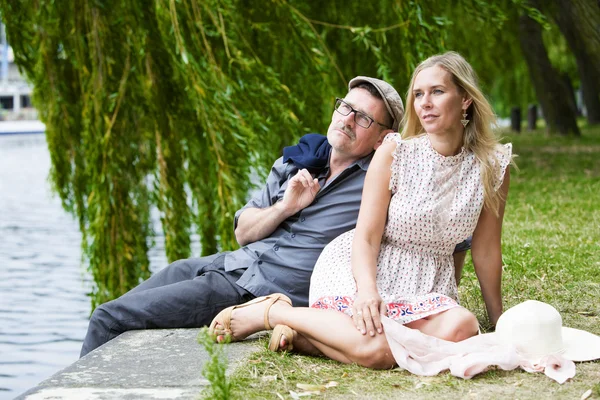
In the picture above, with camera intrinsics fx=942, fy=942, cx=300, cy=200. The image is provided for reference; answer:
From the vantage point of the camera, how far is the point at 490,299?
3830 millimetres

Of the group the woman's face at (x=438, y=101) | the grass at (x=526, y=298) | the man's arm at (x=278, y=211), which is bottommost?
the grass at (x=526, y=298)

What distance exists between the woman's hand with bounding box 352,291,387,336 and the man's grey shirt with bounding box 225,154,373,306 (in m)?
0.59

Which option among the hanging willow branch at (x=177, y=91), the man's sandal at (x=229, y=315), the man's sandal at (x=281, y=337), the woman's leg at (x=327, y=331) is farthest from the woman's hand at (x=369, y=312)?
the hanging willow branch at (x=177, y=91)

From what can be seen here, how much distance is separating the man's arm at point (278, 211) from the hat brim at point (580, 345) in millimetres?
1166

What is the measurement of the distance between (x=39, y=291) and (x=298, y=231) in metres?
6.19

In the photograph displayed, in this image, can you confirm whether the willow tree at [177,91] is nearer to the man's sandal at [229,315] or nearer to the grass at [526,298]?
the grass at [526,298]

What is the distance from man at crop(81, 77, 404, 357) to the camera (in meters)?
3.91

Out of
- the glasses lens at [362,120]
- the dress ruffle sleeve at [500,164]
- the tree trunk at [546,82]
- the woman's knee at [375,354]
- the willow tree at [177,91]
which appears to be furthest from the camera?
the tree trunk at [546,82]

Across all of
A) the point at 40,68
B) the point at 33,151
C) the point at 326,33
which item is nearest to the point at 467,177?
the point at 326,33

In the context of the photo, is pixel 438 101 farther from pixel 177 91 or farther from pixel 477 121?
pixel 177 91

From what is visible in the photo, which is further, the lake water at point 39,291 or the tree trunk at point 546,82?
the tree trunk at point 546,82

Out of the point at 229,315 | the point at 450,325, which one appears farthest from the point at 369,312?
the point at 229,315

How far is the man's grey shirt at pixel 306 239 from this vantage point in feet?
13.0

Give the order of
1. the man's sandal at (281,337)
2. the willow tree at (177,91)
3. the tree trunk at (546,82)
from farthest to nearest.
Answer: the tree trunk at (546,82) → the willow tree at (177,91) → the man's sandal at (281,337)
